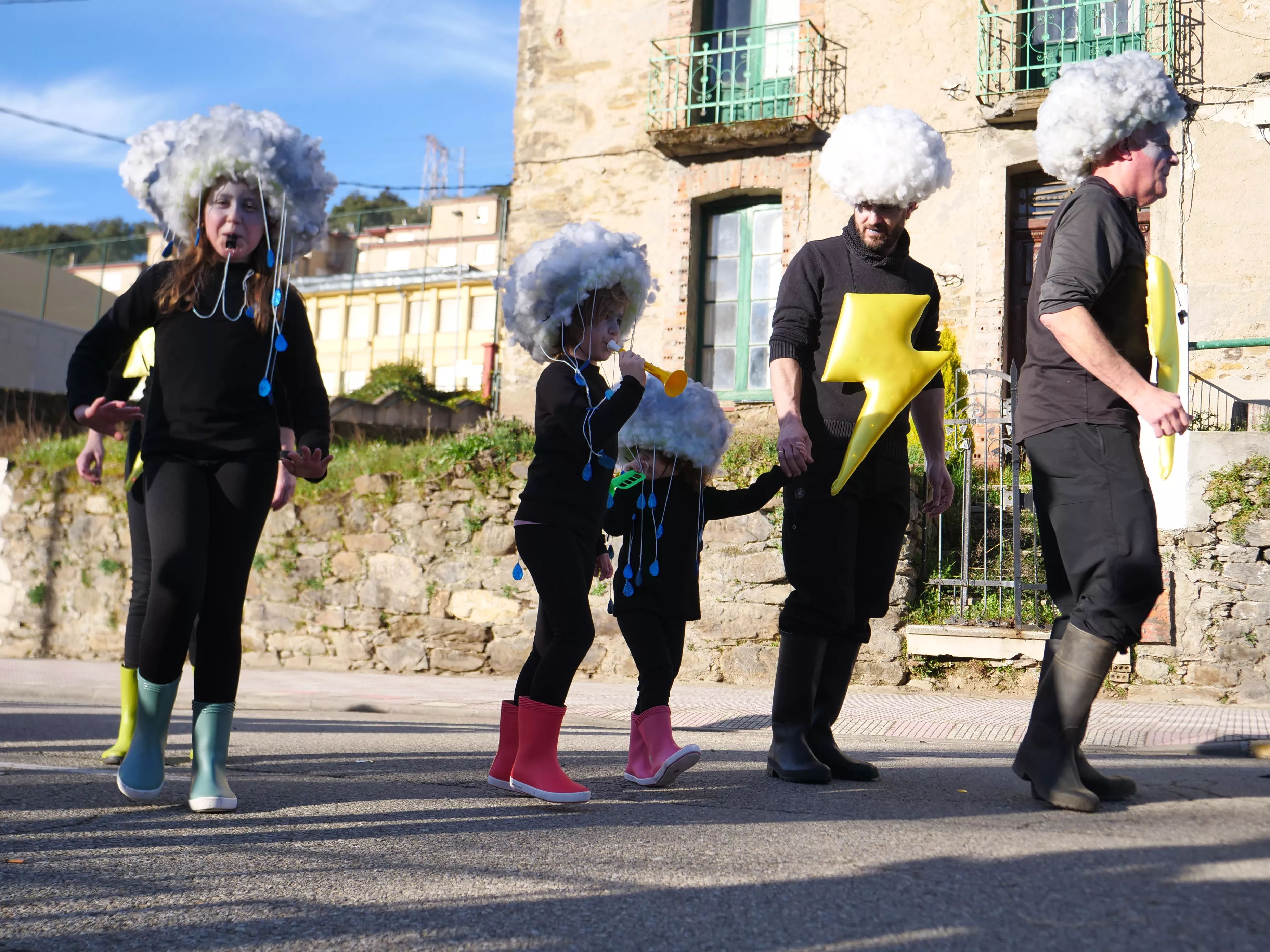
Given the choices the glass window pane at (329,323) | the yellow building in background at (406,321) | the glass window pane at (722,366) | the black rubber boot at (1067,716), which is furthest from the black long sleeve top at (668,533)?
the glass window pane at (329,323)

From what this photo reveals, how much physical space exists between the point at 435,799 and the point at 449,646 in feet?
21.7

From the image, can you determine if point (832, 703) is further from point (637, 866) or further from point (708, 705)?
point (708, 705)

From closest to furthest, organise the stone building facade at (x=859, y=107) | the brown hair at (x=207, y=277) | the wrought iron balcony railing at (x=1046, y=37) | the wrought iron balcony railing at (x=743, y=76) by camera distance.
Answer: the brown hair at (x=207, y=277) → the stone building facade at (x=859, y=107) → the wrought iron balcony railing at (x=1046, y=37) → the wrought iron balcony railing at (x=743, y=76)

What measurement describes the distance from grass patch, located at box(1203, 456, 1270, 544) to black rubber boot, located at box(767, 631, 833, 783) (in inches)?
201

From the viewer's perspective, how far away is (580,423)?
3543 mm

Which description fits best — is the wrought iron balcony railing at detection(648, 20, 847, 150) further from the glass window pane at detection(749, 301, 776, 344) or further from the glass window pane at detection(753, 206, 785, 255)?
the glass window pane at detection(749, 301, 776, 344)

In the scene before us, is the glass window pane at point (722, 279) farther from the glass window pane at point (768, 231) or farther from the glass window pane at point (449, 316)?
the glass window pane at point (449, 316)

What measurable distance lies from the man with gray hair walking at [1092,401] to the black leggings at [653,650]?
1.12 metres

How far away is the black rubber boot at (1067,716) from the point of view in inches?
124

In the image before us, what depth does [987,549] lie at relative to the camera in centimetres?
844

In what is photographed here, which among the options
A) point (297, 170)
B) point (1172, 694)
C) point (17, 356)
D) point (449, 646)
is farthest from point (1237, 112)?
point (17, 356)

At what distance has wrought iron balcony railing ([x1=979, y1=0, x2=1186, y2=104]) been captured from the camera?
12.4m

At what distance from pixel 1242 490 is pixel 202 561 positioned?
6790 mm

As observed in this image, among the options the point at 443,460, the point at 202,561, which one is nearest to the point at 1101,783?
the point at 202,561
